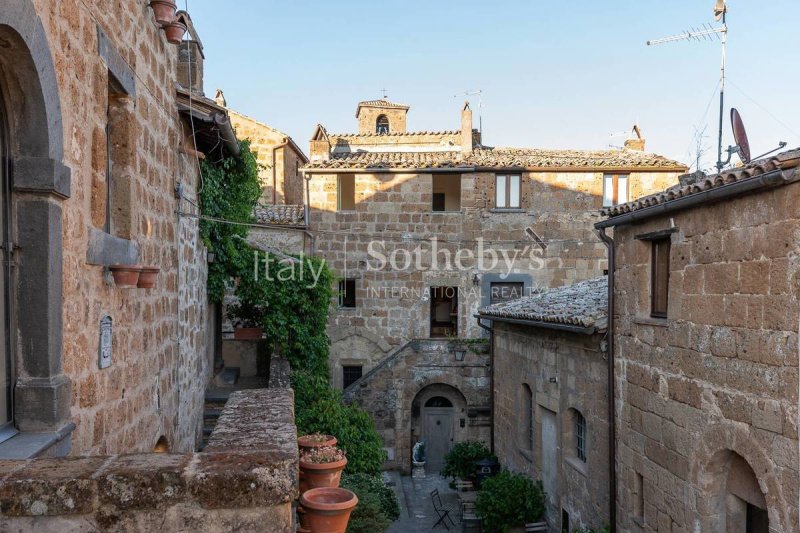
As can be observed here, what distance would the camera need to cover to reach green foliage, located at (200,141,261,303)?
32.0 feet

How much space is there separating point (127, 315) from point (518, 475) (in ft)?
34.0

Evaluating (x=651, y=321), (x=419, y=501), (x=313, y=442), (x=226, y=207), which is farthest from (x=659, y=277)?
(x=419, y=501)

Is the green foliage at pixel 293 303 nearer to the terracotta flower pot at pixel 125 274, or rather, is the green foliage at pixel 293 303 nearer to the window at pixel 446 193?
the window at pixel 446 193

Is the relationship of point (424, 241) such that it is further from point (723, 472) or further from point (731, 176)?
point (731, 176)

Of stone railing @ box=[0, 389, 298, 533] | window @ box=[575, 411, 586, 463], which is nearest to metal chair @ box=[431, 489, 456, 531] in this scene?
window @ box=[575, 411, 586, 463]

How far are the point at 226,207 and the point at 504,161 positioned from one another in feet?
37.5

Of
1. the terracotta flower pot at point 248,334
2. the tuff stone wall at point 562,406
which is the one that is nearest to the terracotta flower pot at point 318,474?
the tuff stone wall at point 562,406

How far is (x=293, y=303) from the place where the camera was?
44.6 feet

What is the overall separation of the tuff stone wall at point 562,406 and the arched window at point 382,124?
19483mm

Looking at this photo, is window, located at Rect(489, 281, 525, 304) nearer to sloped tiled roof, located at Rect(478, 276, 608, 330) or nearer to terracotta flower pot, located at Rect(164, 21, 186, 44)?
sloped tiled roof, located at Rect(478, 276, 608, 330)

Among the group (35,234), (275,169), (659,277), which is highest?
(275,169)

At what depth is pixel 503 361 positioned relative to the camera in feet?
50.5

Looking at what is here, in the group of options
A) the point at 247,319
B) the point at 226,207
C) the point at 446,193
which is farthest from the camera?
the point at 446,193

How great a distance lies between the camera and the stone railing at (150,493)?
7.77 ft
